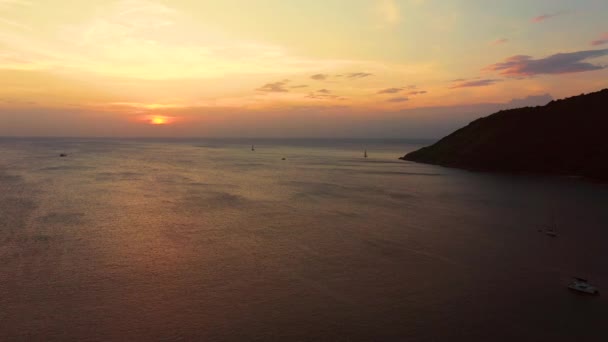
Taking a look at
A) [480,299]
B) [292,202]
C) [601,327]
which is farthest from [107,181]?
[601,327]

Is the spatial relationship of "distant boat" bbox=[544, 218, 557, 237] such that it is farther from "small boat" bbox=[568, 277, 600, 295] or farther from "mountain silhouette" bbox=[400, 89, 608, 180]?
"mountain silhouette" bbox=[400, 89, 608, 180]

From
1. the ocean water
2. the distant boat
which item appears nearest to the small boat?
the ocean water

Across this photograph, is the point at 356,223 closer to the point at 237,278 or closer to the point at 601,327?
the point at 237,278

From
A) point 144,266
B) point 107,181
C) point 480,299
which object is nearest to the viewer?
point 480,299

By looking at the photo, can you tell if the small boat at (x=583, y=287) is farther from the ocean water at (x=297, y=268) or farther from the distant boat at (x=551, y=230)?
the distant boat at (x=551, y=230)

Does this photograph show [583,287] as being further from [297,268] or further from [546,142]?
[546,142]

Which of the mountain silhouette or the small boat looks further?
the mountain silhouette

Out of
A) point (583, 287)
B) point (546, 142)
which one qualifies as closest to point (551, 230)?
point (583, 287)

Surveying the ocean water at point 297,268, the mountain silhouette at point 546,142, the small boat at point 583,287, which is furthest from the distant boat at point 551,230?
the mountain silhouette at point 546,142
